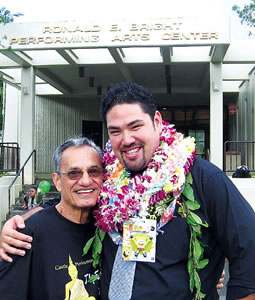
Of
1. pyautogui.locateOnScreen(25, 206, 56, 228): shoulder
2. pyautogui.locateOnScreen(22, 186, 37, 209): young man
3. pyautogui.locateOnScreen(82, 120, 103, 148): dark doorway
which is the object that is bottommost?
pyautogui.locateOnScreen(22, 186, 37, 209): young man

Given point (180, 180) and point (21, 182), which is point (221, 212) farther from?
point (21, 182)

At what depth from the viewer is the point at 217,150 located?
10430 mm

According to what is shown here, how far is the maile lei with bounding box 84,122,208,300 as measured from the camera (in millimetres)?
1988

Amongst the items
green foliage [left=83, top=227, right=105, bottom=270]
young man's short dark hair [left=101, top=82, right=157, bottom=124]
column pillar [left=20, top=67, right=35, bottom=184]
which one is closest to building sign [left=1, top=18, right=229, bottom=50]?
column pillar [left=20, top=67, right=35, bottom=184]

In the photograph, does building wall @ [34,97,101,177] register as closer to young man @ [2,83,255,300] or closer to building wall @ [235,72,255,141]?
building wall @ [235,72,255,141]

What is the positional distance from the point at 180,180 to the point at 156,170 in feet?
0.68

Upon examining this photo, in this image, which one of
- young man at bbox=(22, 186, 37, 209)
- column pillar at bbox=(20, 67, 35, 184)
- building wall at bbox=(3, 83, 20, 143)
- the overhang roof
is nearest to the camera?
young man at bbox=(22, 186, 37, 209)

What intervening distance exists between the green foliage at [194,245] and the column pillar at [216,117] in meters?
8.60

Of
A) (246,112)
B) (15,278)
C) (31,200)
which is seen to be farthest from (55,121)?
(15,278)

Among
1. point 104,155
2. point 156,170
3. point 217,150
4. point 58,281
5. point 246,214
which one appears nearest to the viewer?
point 246,214

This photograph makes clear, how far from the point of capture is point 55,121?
16234 mm

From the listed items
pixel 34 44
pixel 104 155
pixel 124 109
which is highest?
pixel 34 44

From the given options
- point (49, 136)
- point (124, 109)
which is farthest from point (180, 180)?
point (49, 136)

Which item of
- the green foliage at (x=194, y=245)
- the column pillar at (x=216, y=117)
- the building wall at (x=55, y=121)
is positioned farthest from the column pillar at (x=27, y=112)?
the green foliage at (x=194, y=245)
